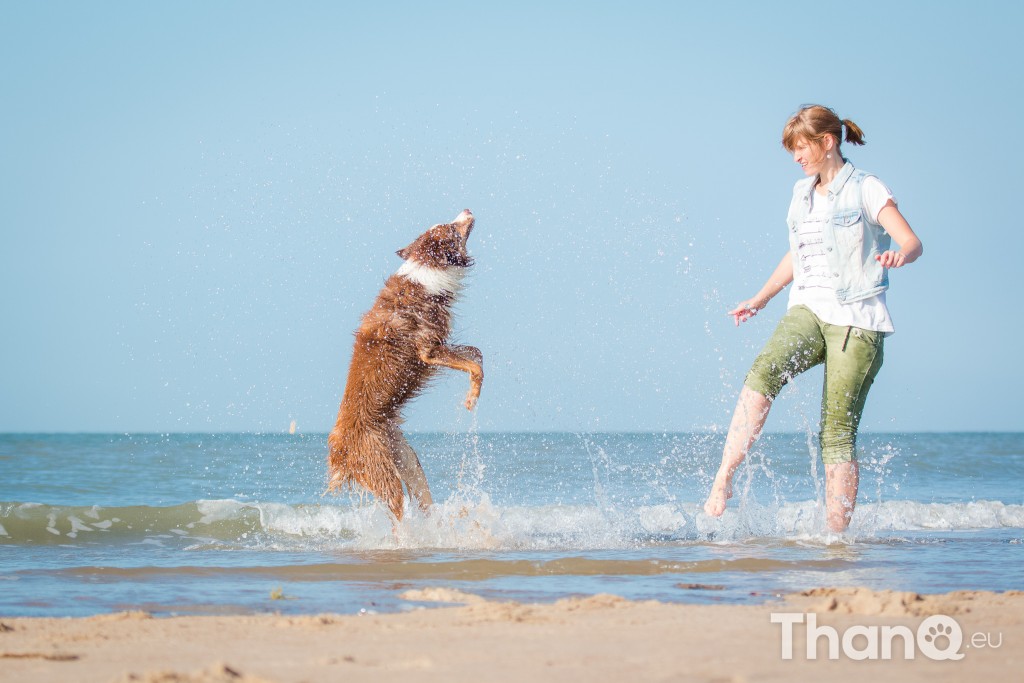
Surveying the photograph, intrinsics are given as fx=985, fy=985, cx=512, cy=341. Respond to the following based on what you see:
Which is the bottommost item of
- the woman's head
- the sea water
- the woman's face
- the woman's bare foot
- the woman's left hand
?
the sea water

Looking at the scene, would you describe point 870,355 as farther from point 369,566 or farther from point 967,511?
point 967,511

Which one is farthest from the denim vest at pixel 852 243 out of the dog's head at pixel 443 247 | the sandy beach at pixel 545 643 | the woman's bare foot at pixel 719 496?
the dog's head at pixel 443 247

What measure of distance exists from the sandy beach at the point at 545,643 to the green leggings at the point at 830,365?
4.35ft

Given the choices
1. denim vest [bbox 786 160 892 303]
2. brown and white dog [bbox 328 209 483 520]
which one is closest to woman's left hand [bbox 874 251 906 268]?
denim vest [bbox 786 160 892 303]

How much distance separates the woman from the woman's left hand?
144 mm

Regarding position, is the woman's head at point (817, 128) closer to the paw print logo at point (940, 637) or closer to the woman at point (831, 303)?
the woman at point (831, 303)

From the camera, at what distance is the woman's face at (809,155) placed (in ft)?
17.0

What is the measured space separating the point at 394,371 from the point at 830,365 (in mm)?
2604

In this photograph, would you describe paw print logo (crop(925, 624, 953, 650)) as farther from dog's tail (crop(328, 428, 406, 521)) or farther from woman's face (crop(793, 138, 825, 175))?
dog's tail (crop(328, 428, 406, 521))

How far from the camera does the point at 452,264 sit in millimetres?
6383

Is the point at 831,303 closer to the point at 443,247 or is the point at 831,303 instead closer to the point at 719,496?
the point at 719,496

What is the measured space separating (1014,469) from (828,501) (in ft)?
37.3

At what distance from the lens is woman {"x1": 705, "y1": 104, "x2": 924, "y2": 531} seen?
506cm

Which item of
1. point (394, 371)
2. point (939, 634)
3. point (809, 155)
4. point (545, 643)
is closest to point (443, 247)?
point (394, 371)
